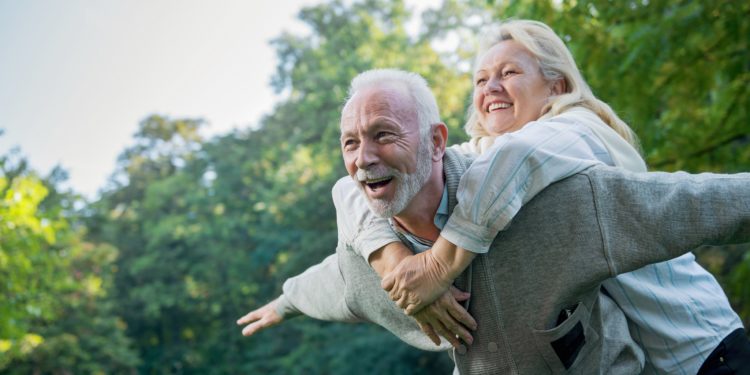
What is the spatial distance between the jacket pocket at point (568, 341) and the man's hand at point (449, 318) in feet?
0.62

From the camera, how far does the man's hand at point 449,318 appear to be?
77.2 inches

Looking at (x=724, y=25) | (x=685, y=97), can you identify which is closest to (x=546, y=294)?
(x=724, y=25)

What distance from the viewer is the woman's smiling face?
2.46 metres

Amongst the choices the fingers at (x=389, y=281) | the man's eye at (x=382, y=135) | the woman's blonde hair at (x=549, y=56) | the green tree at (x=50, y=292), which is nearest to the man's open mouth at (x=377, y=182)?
the man's eye at (x=382, y=135)

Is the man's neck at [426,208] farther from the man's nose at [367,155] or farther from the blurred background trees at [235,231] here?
the blurred background trees at [235,231]

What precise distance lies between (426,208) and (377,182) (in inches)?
6.5

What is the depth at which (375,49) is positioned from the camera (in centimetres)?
2219

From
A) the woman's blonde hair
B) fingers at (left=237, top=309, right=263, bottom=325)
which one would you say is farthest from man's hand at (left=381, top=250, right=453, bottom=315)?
fingers at (left=237, top=309, right=263, bottom=325)

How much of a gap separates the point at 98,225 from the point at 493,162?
27524mm

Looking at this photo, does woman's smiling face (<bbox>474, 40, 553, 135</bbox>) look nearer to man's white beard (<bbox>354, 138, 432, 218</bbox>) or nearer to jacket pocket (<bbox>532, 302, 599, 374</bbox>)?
man's white beard (<bbox>354, 138, 432, 218</bbox>)

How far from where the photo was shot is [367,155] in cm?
195

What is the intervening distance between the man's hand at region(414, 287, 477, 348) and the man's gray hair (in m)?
0.45

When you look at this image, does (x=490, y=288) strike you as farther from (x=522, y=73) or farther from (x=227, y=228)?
(x=227, y=228)

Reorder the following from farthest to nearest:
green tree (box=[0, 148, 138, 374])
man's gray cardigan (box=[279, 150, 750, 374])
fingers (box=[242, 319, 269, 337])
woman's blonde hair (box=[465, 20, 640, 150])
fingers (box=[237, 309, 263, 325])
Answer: green tree (box=[0, 148, 138, 374]) → fingers (box=[237, 309, 263, 325]) → fingers (box=[242, 319, 269, 337]) → woman's blonde hair (box=[465, 20, 640, 150]) → man's gray cardigan (box=[279, 150, 750, 374])
